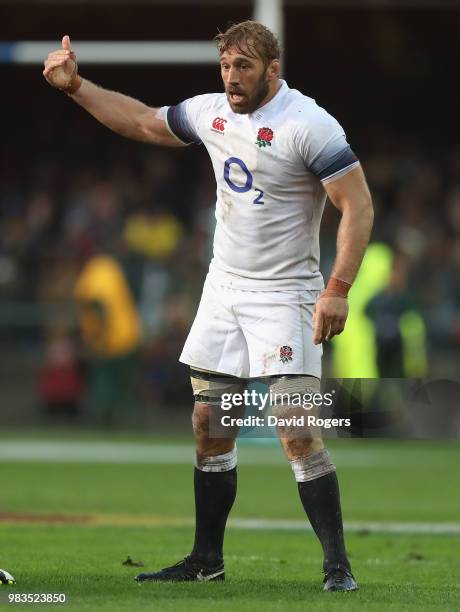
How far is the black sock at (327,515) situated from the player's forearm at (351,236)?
853mm

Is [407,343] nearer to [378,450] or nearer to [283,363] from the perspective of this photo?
[378,450]

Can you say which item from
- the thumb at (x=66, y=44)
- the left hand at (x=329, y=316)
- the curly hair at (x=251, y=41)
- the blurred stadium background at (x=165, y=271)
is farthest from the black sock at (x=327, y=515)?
the thumb at (x=66, y=44)

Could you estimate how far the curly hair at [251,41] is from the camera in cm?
647

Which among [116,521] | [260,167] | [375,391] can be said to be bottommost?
[116,521]

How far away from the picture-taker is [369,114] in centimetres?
2558

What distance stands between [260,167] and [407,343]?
10335 millimetres

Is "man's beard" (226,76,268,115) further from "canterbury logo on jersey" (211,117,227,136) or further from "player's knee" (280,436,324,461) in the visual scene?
"player's knee" (280,436,324,461)

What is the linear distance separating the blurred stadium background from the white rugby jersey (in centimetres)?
106

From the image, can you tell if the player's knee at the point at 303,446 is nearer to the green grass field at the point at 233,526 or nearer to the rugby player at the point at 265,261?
the rugby player at the point at 265,261

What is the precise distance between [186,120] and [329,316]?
1201mm

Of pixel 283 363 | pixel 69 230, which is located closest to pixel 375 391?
pixel 283 363

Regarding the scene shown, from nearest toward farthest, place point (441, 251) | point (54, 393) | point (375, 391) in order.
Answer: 1. point (375, 391)
2. point (54, 393)
3. point (441, 251)

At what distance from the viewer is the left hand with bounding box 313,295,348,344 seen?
20.9 ft

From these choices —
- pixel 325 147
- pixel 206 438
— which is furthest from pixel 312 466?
pixel 325 147
